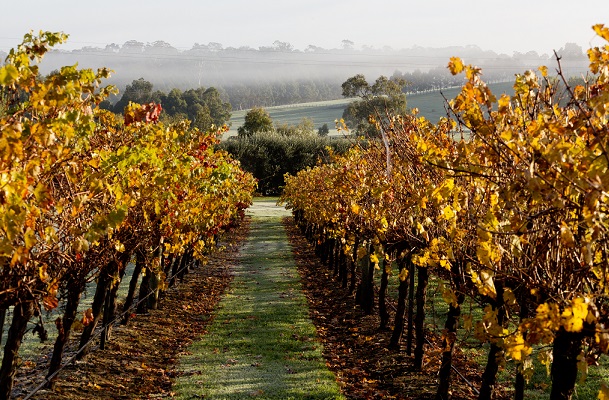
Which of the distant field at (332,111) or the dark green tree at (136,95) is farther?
the distant field at (332,111)

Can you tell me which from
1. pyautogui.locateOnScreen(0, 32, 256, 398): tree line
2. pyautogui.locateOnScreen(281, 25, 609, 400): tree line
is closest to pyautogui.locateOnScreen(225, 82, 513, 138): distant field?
pyautogui.locateOnScreen(0, 32, 256, 398): tree line

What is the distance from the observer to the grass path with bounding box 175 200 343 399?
1076 centimetres

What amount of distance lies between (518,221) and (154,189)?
656cm

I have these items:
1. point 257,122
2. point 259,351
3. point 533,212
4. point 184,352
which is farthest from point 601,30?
point 257,122

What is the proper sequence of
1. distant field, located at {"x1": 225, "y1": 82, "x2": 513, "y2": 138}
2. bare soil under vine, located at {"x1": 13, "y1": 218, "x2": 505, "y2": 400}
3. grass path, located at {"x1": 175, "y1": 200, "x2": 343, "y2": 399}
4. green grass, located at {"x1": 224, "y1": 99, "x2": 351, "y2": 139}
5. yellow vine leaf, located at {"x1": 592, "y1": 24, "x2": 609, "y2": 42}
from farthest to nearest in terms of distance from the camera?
green grass, located at {"x1": 224, "y1": 99, "x2": 351, "y2": 139}
distant field, located at {"x1": 225, "y1": 82, "x2": 513, "y2": 138}
grass path, located at {"x1": 175, "y1": 200, "x2": 343, "y2": 399}
bare soil under vine, located at {"x1": 13, "y1": 218, "x2": 505, "y2": 400}
yellow vine leaf, located at {"x1": 592, "y1": 24, "x2": 609, "y2": 42}

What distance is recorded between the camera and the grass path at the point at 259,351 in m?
10.8

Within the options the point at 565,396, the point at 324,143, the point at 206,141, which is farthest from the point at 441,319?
the point at 324,143

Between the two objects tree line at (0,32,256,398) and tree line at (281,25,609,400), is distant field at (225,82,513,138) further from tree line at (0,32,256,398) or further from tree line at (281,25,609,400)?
tree line at (281,25,609,400)

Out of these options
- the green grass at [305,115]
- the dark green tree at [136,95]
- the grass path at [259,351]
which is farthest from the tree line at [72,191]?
the green grass at [305,115]

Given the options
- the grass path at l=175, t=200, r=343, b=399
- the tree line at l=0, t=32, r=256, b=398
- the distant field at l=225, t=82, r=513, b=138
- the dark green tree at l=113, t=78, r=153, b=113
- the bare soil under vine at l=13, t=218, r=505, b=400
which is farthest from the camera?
the distant field at l=225, t=82, r=513, b=138

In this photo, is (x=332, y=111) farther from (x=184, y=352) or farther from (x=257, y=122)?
(x=184, y=352)

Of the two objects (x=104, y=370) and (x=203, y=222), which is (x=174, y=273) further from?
(x=104, y=370)

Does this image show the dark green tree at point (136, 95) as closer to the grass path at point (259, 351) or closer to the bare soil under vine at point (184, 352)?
the grass path at point (259, 351)

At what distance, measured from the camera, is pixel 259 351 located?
13391mm
